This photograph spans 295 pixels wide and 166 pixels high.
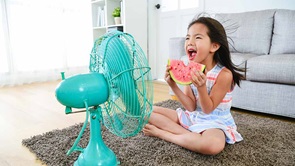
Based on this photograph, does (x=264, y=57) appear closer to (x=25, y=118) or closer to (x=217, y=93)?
(x=217, y=93)

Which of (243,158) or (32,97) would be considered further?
A: (32,97)

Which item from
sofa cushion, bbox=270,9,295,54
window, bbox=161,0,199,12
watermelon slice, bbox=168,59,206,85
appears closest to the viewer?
watermelon slice, bbox=168,59,206,85

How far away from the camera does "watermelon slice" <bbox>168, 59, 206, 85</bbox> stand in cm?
101

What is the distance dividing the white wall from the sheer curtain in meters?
2.09

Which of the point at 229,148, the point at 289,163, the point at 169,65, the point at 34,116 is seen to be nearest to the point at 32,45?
the point at 34,116

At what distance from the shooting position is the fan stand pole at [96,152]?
0.88m

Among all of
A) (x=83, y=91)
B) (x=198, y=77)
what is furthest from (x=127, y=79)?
(x=198, y=77)

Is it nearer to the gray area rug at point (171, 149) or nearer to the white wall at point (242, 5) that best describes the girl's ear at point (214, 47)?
the gray area rug at point (171, 149)

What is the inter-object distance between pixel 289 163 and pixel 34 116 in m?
A: 1.73

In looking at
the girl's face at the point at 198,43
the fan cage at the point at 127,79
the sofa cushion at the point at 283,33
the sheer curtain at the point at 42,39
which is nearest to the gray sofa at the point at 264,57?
the sofa cushion at the point at 283,33

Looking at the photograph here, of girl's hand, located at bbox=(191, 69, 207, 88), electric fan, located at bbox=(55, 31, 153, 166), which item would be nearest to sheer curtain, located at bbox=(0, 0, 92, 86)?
electric fan, located at bbox=(55, 31, 153, 166)

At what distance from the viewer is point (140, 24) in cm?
329

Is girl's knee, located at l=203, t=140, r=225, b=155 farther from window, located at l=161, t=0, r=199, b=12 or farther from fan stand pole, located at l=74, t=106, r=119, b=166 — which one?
window, located at l=161, t=0, r=199, b=12

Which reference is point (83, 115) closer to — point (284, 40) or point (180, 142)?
point (180, 142)
